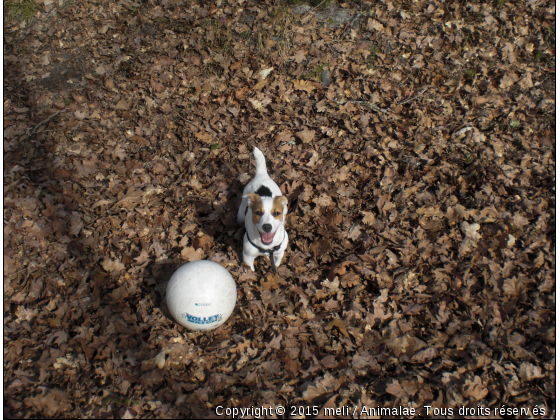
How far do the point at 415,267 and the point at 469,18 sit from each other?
5.72 m

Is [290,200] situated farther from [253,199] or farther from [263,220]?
[263,220]

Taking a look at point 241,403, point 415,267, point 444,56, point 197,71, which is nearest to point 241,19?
point 197,71

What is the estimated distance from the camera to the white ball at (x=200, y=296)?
375 centimetres

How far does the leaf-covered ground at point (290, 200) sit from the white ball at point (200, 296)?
14.4 inches

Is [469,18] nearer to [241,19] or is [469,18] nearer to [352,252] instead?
[241,19]

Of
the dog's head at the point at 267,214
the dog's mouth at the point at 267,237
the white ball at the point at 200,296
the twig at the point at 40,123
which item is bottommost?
the twig at the point at 40,123

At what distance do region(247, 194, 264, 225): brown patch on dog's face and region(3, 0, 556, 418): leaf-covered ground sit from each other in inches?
37.8

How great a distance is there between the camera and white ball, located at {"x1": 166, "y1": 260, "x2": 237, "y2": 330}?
3.75 m

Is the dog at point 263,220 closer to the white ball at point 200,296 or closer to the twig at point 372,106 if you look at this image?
the white ball at point 200,296

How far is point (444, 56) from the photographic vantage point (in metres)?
6.82

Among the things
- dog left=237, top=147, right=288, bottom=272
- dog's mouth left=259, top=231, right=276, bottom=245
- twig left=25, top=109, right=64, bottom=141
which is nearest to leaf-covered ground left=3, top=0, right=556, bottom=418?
twig left=25, top=109, right=64, bottom=141

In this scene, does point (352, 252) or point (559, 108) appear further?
point (559, 108)

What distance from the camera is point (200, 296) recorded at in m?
3.74

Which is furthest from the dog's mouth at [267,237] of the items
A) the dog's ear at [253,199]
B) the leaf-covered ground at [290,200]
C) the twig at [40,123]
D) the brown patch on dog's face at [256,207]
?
the twig at [40,123]
